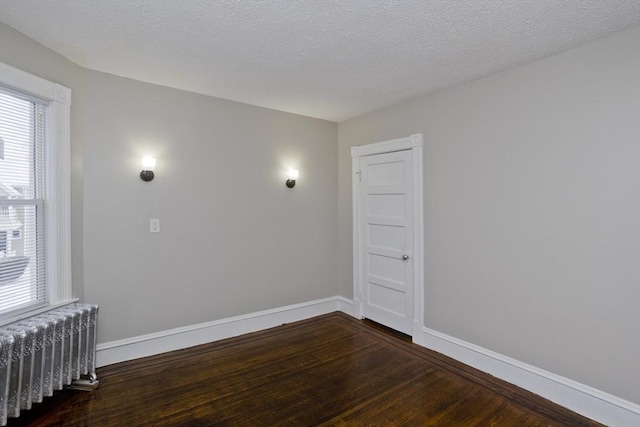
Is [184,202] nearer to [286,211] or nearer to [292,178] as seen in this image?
[286,211]

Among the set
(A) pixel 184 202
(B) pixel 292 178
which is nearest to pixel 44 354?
(A) pixel 184 202

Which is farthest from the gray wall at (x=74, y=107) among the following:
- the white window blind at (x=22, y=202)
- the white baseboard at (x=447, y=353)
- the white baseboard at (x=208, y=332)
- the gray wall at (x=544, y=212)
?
the gray wall at (x=544, y=212)

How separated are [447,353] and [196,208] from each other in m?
2.91

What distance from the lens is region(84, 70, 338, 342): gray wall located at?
2896mm

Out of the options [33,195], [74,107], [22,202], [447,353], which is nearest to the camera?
[22,202]

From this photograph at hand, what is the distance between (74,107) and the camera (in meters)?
2.68

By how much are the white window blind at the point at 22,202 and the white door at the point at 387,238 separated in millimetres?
3169

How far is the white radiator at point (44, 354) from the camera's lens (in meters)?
1.94

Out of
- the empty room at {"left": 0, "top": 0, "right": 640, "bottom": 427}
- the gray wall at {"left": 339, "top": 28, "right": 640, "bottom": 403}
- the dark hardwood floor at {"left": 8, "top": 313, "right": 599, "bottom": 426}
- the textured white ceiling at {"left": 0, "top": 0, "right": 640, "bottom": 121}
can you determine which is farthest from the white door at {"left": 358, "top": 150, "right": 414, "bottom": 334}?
the textured white ceiling at {"left": 0, "top": 0, "right": 640, "bottom": 121}

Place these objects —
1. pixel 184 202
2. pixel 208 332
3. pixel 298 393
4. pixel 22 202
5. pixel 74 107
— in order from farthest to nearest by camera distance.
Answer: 1. pixel 208 332
2. pixel 184 202
3. pixel 74 107
4. pixel 298 393
5. pixel 22 202

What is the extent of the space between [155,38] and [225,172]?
1.51 meters

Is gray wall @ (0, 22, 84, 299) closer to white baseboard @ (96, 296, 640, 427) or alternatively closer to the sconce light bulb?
the sconce light bulb

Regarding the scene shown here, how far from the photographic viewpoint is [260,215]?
3.81 meters

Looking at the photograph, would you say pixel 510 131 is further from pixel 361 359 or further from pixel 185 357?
pixel 185 357
